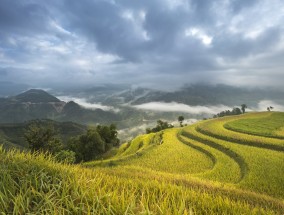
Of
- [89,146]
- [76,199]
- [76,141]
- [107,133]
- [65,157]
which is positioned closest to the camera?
[76,199]

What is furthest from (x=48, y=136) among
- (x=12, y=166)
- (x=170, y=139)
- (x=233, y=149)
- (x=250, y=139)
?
(x=12, y=166)

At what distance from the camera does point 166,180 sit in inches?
457

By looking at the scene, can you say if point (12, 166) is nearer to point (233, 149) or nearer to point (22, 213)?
A: point (22, 213)

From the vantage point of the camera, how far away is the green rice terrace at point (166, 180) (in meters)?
4.76

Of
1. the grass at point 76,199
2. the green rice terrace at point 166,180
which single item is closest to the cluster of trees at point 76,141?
the green rice terrace at point 166,180

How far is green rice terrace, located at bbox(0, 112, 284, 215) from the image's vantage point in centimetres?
476

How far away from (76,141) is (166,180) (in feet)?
249

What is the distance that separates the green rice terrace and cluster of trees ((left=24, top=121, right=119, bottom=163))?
13.9 metres

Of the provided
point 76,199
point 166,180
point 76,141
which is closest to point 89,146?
point 76,141

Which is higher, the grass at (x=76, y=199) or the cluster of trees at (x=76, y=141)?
the grass at (x=76, y=199)

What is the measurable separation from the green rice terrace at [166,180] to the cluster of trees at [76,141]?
13.9m

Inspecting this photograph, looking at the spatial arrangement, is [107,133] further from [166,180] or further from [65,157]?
[166,180]

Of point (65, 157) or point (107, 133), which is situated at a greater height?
point (107, 133)

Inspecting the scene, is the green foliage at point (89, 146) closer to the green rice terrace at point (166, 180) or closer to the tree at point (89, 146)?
the tree at point (89, 146)
